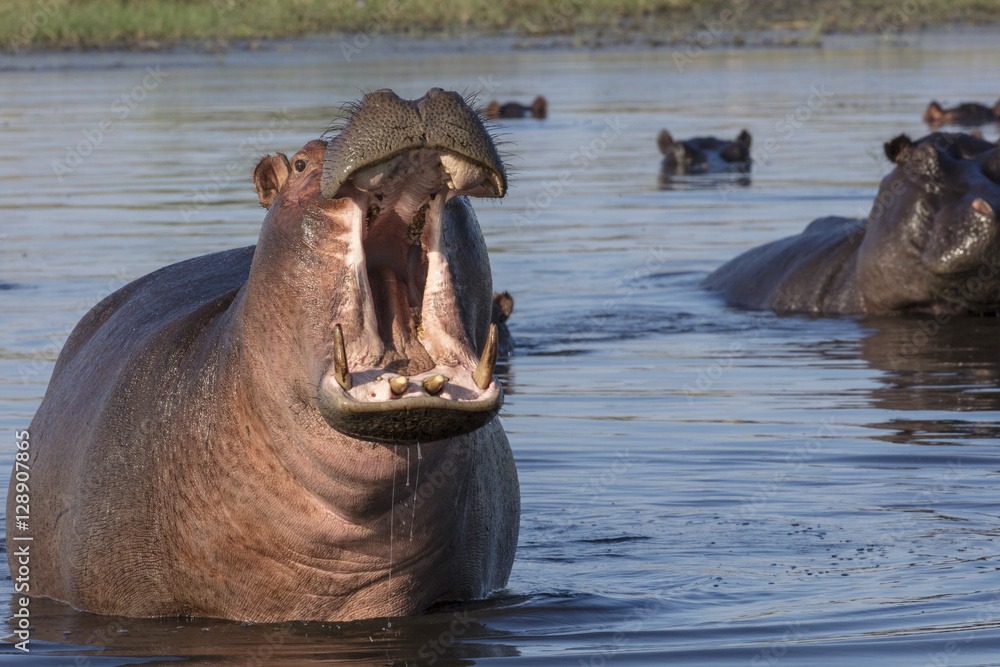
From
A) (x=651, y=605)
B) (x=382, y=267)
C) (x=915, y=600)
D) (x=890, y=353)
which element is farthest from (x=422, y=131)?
(x=890, y=353)

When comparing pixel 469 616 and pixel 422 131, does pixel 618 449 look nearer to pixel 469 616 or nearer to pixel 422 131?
pixel 469 616

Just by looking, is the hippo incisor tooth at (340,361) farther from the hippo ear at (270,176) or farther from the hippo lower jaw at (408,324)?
the hippo ear at (270,176)

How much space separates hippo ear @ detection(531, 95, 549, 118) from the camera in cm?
2384

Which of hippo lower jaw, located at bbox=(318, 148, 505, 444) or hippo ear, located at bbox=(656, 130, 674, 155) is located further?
hippo ear, located at bbox=(656, 130, 674, 155)

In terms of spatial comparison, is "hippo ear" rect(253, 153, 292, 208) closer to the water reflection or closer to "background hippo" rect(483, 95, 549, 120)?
the water reflection

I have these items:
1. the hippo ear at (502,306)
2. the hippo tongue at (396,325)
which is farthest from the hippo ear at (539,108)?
the hippo tongue at (396,325)

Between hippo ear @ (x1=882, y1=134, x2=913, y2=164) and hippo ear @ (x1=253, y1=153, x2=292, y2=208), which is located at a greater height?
hippo ear @ (x1=253, y1=153, x2=292, y2=208)

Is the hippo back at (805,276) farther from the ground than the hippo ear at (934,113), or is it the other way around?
the hippo ear at (934,113)

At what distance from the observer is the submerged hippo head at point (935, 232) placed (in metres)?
9.94

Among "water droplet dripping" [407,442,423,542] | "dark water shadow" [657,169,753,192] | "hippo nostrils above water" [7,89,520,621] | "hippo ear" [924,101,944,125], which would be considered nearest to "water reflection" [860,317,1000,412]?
"hippo nostrils above water" [7,89,520,621]

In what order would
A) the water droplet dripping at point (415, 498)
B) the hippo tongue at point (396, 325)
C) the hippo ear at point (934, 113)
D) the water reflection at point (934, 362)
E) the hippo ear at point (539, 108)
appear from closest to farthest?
the hippo tongue at point (396, 325), the water droplet dripping at point (415, 498), the water reflection at point (934, 362), the hippo ear at point (934, 113), the hippo ear at point (539, 108)

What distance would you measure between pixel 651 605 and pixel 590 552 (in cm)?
65

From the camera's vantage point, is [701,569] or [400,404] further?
[701,569]

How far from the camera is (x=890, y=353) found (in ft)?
30.9
